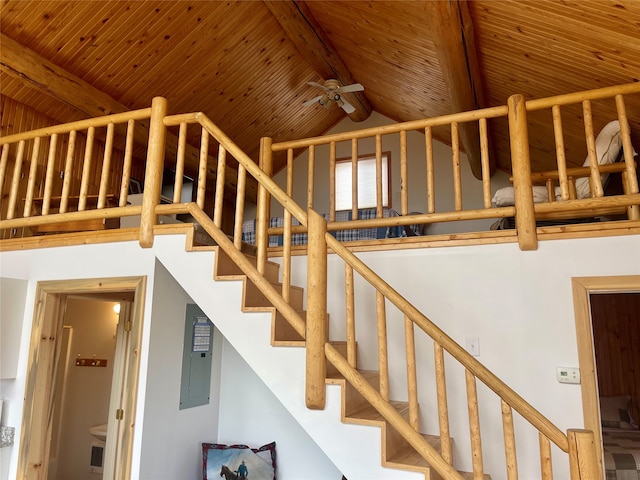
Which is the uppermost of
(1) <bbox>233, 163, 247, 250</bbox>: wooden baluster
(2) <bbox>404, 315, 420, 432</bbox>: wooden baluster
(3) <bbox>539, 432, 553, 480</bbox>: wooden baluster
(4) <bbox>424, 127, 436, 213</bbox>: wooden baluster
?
(4) <bbox>424, 127, 436, 213</bbox>: wooden baluster

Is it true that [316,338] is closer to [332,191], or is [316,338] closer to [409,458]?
[409,458]

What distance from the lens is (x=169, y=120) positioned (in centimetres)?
307

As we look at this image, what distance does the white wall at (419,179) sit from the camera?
628 cm

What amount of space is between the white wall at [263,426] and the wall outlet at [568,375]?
5.64ft

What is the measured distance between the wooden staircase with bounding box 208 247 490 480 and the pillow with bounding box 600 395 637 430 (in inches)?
138

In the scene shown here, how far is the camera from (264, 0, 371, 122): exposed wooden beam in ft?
15.5

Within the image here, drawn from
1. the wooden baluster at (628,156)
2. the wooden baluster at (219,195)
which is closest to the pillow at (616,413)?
the wooden baluster at (628,156)

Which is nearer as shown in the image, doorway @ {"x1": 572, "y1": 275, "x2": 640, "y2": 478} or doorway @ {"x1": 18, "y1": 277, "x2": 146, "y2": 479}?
doorway @ {"x1": 572, "y1": 275, "x2": 640, "y2": 478}

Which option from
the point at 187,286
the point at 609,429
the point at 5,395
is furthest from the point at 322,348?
the point at 609,429

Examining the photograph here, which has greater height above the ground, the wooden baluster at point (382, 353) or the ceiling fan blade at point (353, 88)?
the ceiling fan blade at point (353, 88)

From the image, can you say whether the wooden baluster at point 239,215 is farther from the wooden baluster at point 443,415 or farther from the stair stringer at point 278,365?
the wooden baluster at point 443,415

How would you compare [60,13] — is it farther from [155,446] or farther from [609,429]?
[609,429]

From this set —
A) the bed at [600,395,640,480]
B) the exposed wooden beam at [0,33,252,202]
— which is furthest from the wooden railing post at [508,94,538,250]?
the exposed wooden beam at [0,33,252,202]

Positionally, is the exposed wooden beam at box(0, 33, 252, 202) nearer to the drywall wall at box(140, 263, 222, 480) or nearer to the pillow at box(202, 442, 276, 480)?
the drywall wall at box(140, 263, 222, 480)
